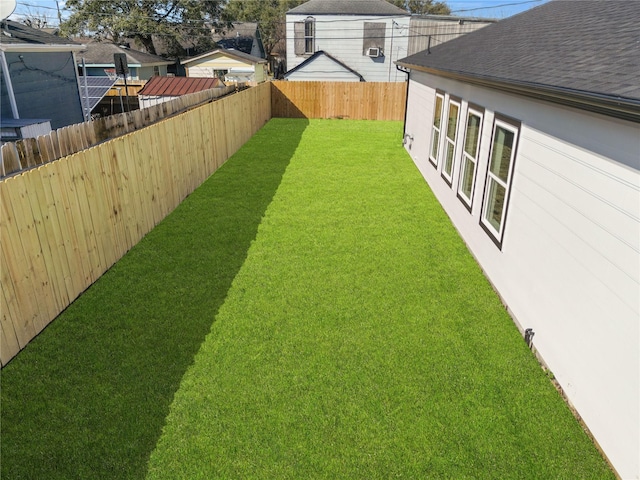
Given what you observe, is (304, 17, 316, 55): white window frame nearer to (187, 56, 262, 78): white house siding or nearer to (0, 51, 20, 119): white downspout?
(187, 56, 262, 78): white house siding

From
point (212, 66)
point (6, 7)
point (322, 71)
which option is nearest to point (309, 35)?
point (322, 71)

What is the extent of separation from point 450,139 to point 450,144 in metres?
0.13

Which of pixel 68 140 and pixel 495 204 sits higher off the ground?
pixel 68 140

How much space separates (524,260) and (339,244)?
3.12 m

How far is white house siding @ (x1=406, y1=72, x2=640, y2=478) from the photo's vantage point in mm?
3453

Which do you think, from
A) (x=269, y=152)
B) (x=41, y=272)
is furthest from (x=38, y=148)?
(x=269, y=152)

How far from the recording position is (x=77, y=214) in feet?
18.6

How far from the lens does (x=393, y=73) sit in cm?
3569

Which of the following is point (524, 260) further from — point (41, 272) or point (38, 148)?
point (38, 148)

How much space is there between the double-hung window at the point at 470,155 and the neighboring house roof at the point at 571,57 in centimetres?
77

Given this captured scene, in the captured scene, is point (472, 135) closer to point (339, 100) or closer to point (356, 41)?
point (339, 100)

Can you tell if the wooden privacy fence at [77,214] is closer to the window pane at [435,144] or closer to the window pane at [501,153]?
the window pane at [501,153]

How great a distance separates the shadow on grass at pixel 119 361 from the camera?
3.61m

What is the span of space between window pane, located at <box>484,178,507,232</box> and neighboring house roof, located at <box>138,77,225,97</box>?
15.3 metres
